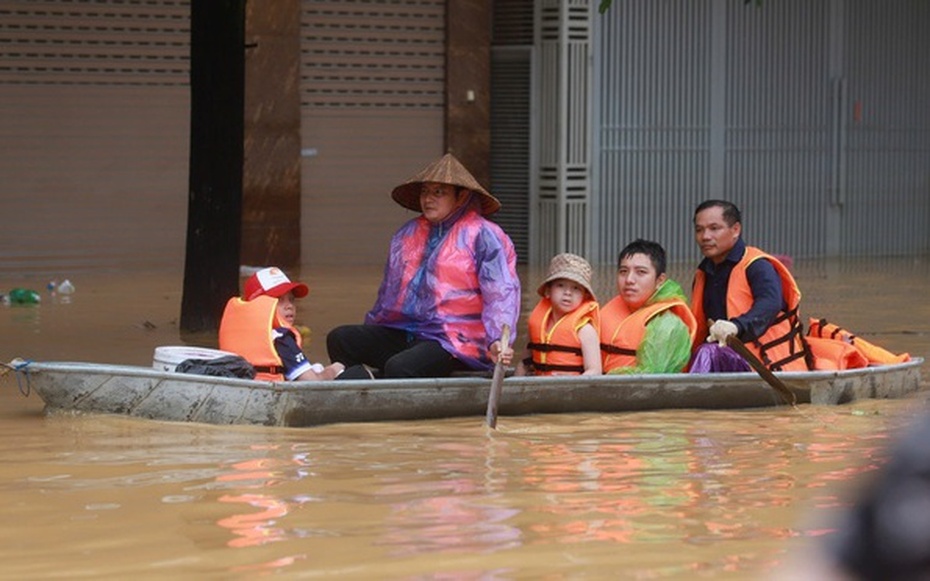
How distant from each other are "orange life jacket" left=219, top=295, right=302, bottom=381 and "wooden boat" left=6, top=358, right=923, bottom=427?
0.45 metres

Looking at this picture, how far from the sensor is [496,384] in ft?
26.7

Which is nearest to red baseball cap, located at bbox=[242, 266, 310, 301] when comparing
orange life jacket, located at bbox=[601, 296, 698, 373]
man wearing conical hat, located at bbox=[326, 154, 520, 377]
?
man wearing conical hat, located at bbox=[326, 154, 520, 377]

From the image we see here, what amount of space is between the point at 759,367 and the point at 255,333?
255cm

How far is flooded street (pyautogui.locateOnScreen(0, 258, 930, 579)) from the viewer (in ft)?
16.1

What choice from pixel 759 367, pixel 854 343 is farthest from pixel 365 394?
pixel 854 343

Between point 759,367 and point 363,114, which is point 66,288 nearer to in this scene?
point 363,114

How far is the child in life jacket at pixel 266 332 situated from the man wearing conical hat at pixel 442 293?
375 millimetres

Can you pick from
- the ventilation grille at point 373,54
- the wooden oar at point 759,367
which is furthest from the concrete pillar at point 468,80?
the wooden oar at point 759,367

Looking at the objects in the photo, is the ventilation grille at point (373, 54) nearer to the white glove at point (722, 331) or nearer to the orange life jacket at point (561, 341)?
the orange life jacket at point (561, 341)

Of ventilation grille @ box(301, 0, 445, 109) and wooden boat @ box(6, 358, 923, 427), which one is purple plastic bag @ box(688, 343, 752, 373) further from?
ventilation grille @ box(301, 0, 445, 109)

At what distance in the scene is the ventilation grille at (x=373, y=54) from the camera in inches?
787

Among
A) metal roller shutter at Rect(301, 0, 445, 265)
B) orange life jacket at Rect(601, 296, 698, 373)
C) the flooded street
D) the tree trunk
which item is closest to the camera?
the flooded street

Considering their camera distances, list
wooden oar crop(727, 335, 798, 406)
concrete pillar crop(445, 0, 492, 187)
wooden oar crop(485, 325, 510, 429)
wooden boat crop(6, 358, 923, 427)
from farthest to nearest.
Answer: concrete pillar crop(445, 0, 492, 187) → wooden oar crop(727, 335, 798, 406) → wooden oar crop(485, 325, 510, 429) → wooden boat crop(6, 358, 923, 427)

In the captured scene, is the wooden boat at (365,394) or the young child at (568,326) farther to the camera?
the young child at (568,326)
